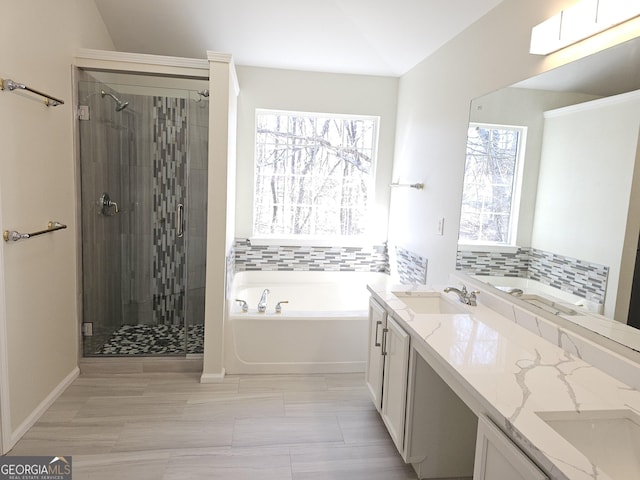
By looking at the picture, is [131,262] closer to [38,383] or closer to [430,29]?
[38,383]

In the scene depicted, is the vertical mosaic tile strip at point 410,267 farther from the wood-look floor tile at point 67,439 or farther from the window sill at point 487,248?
the wood-look floor tile at point 67,439

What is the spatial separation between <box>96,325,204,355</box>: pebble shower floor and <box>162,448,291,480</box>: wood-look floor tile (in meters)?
1.12

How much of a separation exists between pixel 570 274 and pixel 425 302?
87 centimetres

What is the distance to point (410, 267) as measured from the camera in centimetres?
366

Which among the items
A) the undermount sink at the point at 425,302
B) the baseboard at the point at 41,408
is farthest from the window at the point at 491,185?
the baseboard at the point at 41,408

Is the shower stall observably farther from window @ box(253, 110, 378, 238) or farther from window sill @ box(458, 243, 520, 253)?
window sill @ box(458, 243, 520, 253)

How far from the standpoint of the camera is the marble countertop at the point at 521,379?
3.65 ft

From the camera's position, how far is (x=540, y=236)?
2.03 m

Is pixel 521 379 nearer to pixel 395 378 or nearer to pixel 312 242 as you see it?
pixel 395 378

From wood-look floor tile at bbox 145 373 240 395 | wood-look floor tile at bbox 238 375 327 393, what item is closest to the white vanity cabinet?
wood-look floor tile at bbox 238 375 327 393

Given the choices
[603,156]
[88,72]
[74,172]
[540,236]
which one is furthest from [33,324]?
[603,156]

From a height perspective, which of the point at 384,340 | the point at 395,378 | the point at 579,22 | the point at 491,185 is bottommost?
the point at 395,378

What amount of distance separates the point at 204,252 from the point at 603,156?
2.49m

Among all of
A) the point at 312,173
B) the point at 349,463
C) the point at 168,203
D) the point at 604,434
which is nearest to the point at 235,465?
the point at 349,463
